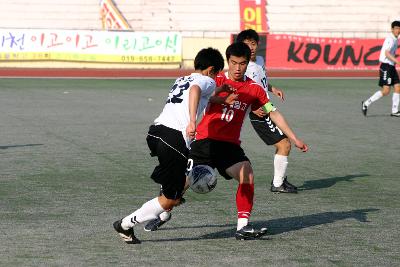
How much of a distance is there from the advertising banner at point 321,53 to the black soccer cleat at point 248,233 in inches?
1216

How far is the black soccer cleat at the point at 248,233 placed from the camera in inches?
321

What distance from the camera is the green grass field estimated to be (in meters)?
7.69

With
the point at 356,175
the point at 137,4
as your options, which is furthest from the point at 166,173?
the point at 137,4

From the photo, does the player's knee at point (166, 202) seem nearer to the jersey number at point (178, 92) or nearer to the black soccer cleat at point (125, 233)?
the black soccer cleat at point (125, 233)

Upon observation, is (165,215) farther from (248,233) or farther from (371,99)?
(371,99)

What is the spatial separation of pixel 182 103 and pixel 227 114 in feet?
2.67

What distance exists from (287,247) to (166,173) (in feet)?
4.08

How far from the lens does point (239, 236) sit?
8219mm

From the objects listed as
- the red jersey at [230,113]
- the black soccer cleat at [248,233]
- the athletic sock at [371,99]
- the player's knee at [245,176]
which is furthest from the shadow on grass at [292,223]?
the athletic sock at [371,99]

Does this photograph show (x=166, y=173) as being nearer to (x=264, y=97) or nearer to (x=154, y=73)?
(x=264, y=97)

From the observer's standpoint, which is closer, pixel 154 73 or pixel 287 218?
pixel 287 218

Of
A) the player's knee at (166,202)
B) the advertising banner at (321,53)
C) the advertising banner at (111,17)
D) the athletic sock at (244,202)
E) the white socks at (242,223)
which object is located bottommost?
the advertising banner at (321,53)

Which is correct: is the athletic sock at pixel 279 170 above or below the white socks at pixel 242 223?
below

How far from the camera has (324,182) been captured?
38.9 ft
